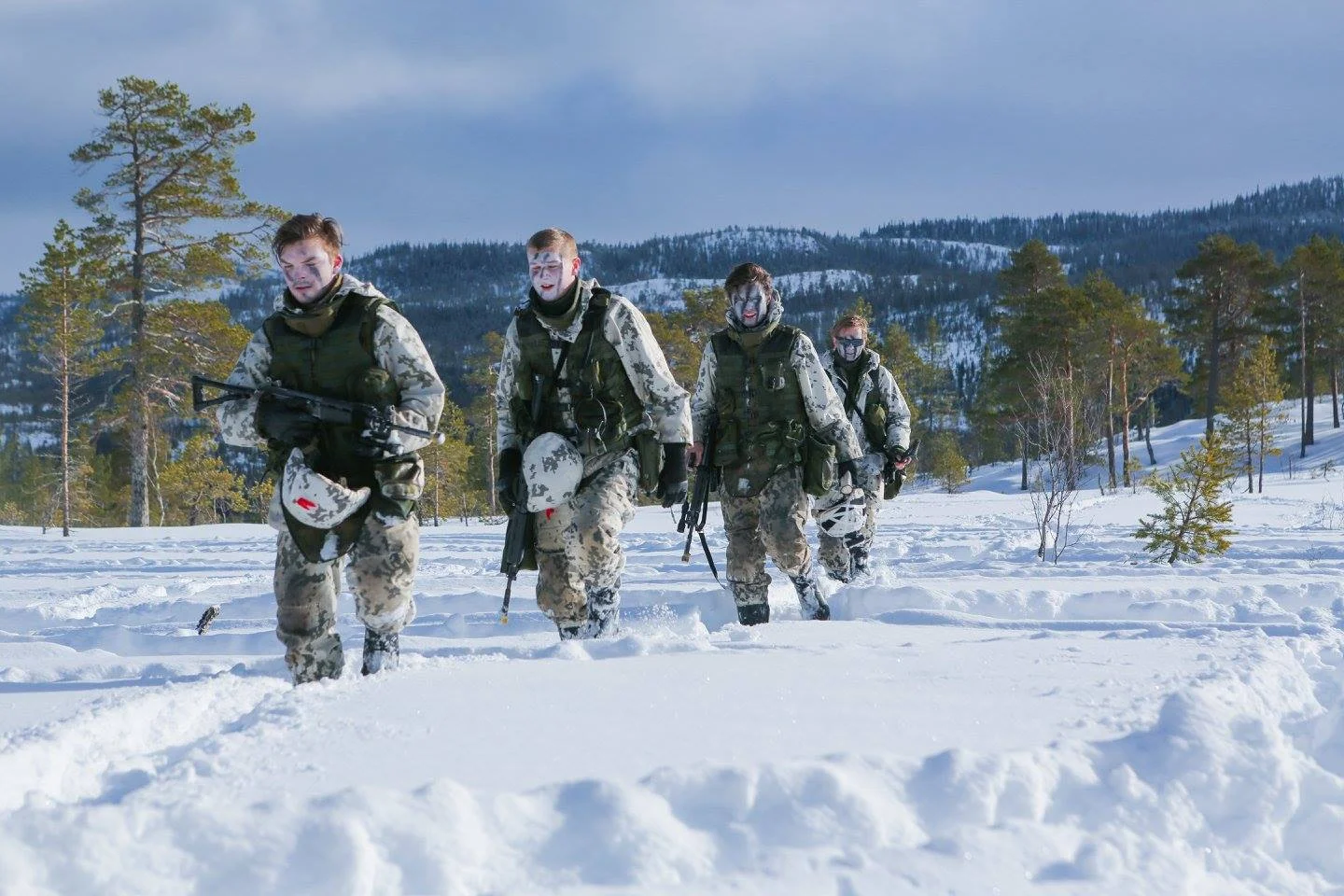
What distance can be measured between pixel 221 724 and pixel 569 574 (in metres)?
1.99

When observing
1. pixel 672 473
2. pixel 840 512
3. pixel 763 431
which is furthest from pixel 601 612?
pixel 840 512

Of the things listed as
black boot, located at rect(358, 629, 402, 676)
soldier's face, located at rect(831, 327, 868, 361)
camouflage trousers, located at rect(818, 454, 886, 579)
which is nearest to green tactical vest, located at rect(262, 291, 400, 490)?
black boot, located at rect(358, 629, 402, 676)

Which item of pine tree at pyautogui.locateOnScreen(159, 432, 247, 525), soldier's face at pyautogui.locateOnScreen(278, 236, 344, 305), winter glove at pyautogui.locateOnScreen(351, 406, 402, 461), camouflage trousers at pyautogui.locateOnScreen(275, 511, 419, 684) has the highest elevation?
soldier's face at pyautogui.locateOnScreen(278, 236, 344, 305)

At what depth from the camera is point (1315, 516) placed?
648 inches

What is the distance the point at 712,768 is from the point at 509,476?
262 centimetres

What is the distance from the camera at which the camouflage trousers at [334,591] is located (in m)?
3.58

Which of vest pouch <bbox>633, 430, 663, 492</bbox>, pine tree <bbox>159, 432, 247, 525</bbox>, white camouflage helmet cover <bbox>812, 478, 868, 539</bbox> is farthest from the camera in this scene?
pine tree <bbox>159, 432, 247, 525</bbox>

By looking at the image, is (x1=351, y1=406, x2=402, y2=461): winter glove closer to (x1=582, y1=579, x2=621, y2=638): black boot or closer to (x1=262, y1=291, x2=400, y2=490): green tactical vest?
(x1=262, y1=291, x2=400, y2=490): green tactical vest

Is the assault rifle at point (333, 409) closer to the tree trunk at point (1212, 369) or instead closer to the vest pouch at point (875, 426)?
the vest pouch at point (875, 426)

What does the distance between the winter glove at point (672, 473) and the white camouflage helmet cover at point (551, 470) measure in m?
0.43

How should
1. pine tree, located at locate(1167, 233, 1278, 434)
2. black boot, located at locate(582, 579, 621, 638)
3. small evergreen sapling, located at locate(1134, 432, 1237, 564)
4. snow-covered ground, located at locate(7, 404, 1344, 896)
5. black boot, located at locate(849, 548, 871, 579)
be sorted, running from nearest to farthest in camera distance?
snow-covered ground, located at locate(7, 404, 1344, 896) → black boot, located at locate(582, 579, 621, 638) → black boot, located at locate(849, 548, 871, 579) → small evergreen sapling, located at locate(1134, 432, 1237, 564) → pine tree, located at locate(1167, 233, 1278, 434)

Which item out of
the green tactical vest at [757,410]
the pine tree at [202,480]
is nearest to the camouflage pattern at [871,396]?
the green tactical vest at [757,410]

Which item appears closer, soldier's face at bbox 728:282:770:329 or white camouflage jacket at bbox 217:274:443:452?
white camouflage jacket at bbox 217:274:443:452

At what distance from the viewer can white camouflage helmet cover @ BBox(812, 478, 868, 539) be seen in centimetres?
637
